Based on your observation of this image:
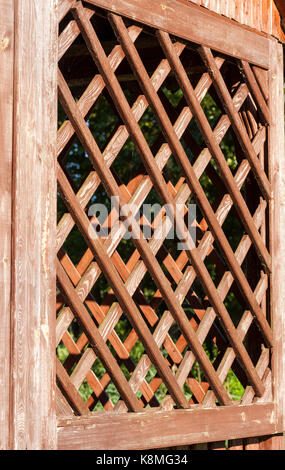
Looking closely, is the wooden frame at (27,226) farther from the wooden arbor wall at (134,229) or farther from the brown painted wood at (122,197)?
the brown painted wood at (122,197)

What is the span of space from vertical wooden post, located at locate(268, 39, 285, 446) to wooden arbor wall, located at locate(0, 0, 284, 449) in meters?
0.01

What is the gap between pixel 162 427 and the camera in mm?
4211

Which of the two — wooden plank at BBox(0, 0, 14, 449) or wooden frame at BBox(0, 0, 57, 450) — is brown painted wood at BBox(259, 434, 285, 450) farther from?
wooden plank at BBox(0, 0, 14, 449)

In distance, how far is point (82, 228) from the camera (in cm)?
382

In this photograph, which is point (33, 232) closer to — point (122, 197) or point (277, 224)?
point (122, 197)

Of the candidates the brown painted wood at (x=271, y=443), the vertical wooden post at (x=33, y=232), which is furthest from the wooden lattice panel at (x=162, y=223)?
the brown painted wood at (x=271, y=443)

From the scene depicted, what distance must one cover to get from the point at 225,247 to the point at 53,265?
152cm

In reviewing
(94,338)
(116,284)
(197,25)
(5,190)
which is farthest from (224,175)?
(5,190)

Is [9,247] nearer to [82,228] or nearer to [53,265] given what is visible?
[53,265]

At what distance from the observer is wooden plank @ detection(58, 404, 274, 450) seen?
3717 mm

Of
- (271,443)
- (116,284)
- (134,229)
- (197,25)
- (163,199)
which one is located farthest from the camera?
(271,443)

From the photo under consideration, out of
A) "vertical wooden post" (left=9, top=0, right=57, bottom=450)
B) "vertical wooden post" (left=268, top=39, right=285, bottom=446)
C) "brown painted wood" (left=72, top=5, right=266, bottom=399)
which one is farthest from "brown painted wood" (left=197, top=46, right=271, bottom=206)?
"vertical wooden post" (left=9, top=0, right=57, bottom=450)

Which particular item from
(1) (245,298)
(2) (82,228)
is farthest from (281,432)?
(2) (82,228)

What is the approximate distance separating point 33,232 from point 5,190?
0.22m
